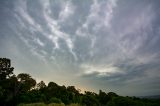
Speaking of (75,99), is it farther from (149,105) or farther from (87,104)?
(149,105)

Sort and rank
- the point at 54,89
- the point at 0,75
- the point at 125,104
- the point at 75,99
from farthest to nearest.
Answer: the point at 54,89
the point at 75,99
the point at 0,75
the point at 125,104

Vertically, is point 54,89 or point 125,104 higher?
point 54,89

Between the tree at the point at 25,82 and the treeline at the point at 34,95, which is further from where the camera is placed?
the tree at the point at 25,82

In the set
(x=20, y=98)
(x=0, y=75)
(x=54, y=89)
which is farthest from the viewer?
(x=54, y=89)

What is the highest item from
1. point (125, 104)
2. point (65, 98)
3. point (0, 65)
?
point (0, 65)

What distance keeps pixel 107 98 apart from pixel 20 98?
136ft

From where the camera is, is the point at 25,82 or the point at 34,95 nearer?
the point at 34,95

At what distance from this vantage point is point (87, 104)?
77500 mm

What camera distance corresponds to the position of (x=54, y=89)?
87.6 m

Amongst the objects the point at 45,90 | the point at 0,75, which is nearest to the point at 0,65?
the point at 0,75

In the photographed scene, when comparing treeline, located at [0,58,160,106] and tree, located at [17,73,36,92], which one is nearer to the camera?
treeline, located at [0,58,160,106]

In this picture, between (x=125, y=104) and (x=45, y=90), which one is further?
(x=45, y=90)

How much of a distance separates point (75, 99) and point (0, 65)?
30.2 meters

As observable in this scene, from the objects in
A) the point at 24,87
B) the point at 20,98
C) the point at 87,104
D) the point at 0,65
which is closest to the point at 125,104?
the point at 87,104
